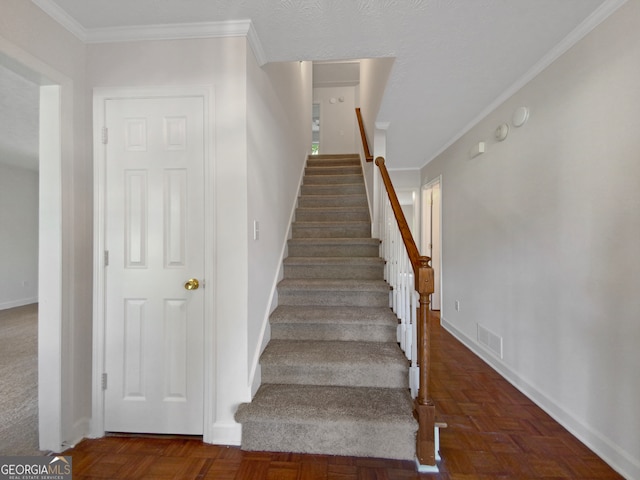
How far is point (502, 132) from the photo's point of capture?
2.38 metres

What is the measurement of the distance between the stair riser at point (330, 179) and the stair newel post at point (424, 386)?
2.62 m

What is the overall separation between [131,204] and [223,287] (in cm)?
76

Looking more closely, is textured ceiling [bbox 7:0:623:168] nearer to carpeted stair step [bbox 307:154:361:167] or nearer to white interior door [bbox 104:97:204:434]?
white interior door [bbox 104:97:204:434]

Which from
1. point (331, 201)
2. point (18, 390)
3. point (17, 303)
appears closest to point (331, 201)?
point (331, 201)

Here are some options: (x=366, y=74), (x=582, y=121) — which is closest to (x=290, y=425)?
(x=582, y=121)

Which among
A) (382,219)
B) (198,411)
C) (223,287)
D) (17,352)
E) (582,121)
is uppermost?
(582,121)

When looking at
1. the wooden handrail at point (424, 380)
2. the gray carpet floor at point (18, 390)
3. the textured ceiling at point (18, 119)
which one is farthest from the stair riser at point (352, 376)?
the textured ceiling at point (18, 119)

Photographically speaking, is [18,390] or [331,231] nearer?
[18,390]

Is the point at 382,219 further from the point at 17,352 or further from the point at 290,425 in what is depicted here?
the point at 17,352

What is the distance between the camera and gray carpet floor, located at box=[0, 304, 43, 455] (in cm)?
158

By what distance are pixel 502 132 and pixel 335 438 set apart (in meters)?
2.65

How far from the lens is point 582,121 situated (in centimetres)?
164

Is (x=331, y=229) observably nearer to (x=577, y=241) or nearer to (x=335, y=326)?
(x=335, y=326)

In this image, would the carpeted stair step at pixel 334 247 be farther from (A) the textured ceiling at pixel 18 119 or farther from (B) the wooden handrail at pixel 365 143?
(A) the textured ceiling at pixel 18 119
